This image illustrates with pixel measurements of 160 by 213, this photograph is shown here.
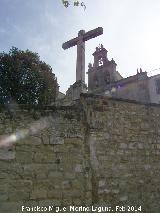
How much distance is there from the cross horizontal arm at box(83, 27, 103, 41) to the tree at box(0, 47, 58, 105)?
10.4 ft

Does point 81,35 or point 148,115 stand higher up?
point 81,35

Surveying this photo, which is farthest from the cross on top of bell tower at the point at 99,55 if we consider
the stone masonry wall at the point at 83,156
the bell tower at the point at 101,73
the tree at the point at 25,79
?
the stone masonry wall at the point at 83,156

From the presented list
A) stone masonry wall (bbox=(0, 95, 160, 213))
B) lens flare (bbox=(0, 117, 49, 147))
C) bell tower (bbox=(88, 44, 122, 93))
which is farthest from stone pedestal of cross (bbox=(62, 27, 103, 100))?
bell tower (bbox=(88, 44, 122, 93))

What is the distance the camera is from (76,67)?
16.7 meters

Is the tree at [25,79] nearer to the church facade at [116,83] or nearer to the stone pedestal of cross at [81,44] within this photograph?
the stone pedestal of cross at [81,44]

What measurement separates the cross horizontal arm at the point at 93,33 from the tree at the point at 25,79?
3.17 meters

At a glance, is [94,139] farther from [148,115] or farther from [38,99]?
[38,99]

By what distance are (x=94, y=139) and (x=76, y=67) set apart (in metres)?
10.7

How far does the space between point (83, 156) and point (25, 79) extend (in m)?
11.7

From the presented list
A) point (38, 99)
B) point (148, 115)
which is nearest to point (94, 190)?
point (148, 115)

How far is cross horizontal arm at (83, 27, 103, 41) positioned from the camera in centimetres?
1641

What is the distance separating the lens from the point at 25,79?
17.1m

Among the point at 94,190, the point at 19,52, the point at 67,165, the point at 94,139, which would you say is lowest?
the point at 94,190

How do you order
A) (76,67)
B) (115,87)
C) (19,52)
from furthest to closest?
(115,87), (19,52), (76,67)
